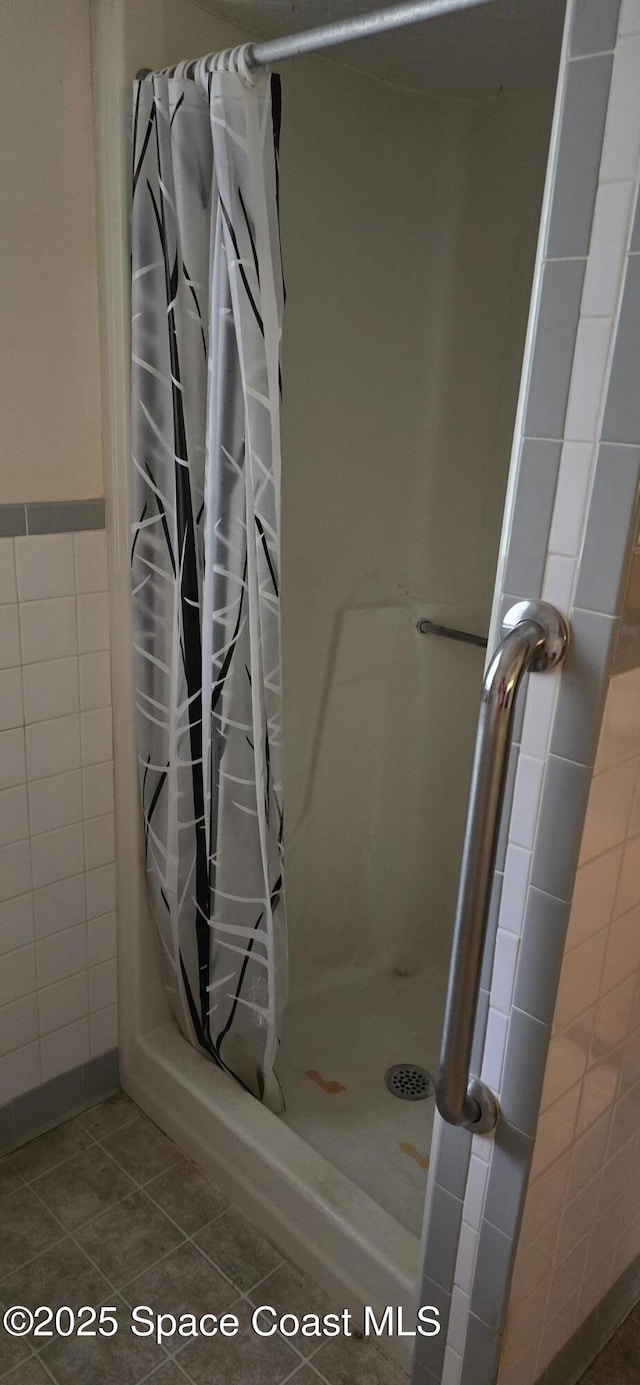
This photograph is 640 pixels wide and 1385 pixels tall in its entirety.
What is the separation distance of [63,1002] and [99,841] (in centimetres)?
31

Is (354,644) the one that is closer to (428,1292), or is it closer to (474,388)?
(474,388)

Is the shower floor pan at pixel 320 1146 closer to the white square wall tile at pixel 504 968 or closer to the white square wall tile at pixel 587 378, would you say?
the white square wall tile at pixel 504 968

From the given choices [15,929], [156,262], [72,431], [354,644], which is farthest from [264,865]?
[156,262]

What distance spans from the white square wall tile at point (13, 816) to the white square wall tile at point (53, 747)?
0.12 ft

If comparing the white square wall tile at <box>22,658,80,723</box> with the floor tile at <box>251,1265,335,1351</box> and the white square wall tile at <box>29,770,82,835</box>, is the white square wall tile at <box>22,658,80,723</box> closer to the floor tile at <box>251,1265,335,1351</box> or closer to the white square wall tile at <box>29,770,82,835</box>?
the white square wall tile at <box>29,770,82,835</box>

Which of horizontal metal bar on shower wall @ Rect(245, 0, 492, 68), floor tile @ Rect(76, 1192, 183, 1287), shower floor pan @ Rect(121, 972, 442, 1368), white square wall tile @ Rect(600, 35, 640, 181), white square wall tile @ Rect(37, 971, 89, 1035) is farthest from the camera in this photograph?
white square wall tile @ Rect(37, 971, 89, 1035)

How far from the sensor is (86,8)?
1.30 metres

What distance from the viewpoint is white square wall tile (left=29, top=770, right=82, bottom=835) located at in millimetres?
1547

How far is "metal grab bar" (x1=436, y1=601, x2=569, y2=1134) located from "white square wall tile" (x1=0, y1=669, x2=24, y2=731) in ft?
2.95

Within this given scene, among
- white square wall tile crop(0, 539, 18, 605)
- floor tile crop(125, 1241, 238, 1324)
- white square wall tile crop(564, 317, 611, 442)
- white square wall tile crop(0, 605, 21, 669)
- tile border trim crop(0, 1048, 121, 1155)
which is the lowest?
floor tile crop(125, 1241, 238, 1324)

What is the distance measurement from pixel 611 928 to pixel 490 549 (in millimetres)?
1053

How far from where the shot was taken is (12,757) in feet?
4.91

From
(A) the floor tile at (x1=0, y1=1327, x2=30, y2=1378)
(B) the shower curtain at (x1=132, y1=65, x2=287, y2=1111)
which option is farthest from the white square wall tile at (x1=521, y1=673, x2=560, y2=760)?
(A) the floor tile at (x1=0, y1=1327, x2=30, y2=1378)

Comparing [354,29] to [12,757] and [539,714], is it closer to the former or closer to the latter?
[539,714]
